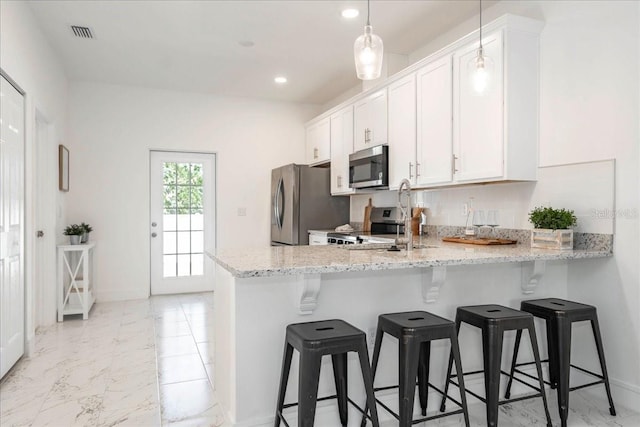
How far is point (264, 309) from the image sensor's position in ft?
6.77

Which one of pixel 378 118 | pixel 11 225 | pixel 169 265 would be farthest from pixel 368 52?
pixel 169 265

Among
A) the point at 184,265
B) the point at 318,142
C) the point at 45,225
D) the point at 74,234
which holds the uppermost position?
the point at 318,142

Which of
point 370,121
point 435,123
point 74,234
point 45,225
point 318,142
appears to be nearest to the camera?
point 435,123

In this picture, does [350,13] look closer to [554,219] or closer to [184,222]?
[554,219]

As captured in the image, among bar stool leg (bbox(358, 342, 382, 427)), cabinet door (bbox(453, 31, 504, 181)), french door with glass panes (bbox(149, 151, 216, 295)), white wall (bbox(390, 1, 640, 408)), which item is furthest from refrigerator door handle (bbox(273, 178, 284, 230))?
bar stool leg (bbox(358, 342, 382, 427))

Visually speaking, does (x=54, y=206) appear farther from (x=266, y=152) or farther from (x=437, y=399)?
(x=437, y=399)

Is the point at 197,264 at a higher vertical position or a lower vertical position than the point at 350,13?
lower

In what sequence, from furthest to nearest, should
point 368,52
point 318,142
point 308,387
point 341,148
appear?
1. point 318,142
2. point 341,148
3. point 368,52
4. point 308,387

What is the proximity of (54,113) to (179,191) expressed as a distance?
177 centimetres

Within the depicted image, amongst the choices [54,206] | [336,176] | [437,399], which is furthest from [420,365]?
[54,206]

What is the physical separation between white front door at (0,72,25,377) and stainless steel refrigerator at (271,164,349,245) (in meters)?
2.74

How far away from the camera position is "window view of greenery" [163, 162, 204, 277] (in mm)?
5625

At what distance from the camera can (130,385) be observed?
271cm

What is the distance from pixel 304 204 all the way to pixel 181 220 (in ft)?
5.73
